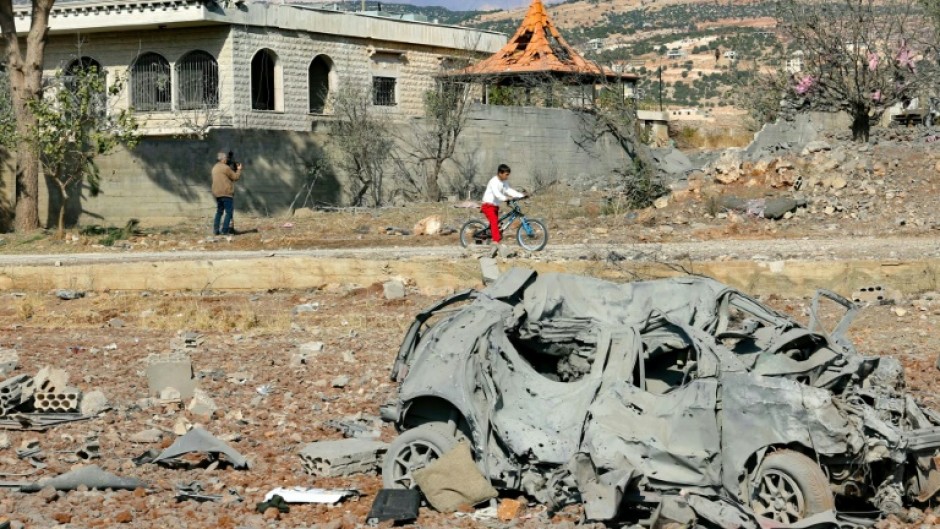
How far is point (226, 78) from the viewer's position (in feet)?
112

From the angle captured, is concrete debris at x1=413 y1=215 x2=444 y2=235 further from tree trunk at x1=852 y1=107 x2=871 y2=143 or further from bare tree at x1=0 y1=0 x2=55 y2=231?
tree trunk at x1=852 y1=107 x2=871 y2=143

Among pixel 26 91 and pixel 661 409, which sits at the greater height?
pixel 26 91

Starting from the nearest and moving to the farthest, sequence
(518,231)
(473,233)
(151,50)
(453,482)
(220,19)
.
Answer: (453,482)
(518,231)
(473,233)
(220,19)
(151,50)

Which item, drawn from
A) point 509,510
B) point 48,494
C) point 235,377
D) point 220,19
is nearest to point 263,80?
point 220,19

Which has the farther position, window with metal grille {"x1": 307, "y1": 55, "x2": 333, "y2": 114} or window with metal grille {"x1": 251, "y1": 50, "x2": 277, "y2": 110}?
window with metal grille {"x1": 307, "y1": 55, "x2": 333, "y2": 114}

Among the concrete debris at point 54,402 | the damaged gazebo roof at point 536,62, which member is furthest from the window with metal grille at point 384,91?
the concrete debris at point 54,402

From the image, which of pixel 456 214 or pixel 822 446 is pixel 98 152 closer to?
pixel 456 214

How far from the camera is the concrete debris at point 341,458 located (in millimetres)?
9102

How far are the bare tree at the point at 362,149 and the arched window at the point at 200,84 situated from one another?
13.7ft

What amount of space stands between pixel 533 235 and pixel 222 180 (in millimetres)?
7625

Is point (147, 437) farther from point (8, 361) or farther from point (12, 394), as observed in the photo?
point (8, 361)

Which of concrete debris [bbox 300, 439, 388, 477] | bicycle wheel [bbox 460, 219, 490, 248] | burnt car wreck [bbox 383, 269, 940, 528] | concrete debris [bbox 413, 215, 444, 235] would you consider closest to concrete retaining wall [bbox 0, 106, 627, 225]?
concrete debris [bbox 413, 215, 444, 235]

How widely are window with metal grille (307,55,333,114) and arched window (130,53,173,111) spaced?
4.18 metres

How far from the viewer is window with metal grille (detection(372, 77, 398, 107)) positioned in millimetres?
37562
